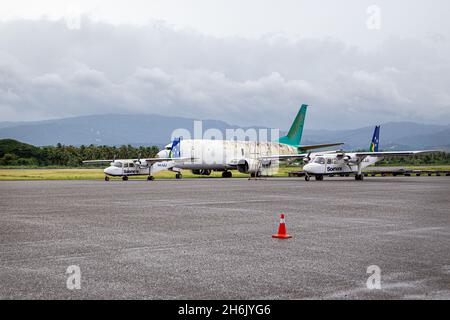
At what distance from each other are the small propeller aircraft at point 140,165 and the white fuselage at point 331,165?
13274mm

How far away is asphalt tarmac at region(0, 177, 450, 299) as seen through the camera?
6.48 metres

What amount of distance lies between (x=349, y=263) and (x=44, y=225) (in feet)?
27.0

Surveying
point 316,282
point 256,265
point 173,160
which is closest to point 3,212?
point 256,265

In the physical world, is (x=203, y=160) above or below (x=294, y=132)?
below

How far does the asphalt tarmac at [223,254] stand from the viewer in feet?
21.3

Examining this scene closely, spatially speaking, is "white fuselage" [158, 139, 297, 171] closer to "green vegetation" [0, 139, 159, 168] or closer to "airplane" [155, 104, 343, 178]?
"airplane" [155, 104, 343, 178]

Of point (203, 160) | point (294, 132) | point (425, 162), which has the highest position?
point (294, 132)

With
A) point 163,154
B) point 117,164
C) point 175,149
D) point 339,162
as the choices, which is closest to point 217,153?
point 175,149

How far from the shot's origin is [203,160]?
5131cm

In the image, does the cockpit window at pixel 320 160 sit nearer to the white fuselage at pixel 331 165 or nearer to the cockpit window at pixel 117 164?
the white fuselage at pixel 331 165

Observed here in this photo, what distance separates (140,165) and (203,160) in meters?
6.38

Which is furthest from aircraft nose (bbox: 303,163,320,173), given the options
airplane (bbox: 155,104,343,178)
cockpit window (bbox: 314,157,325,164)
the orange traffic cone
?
the orange traffic cone

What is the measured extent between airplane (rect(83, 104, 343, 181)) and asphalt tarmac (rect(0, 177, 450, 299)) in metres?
31.8

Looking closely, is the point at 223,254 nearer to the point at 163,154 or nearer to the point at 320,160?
the point at 320,160
